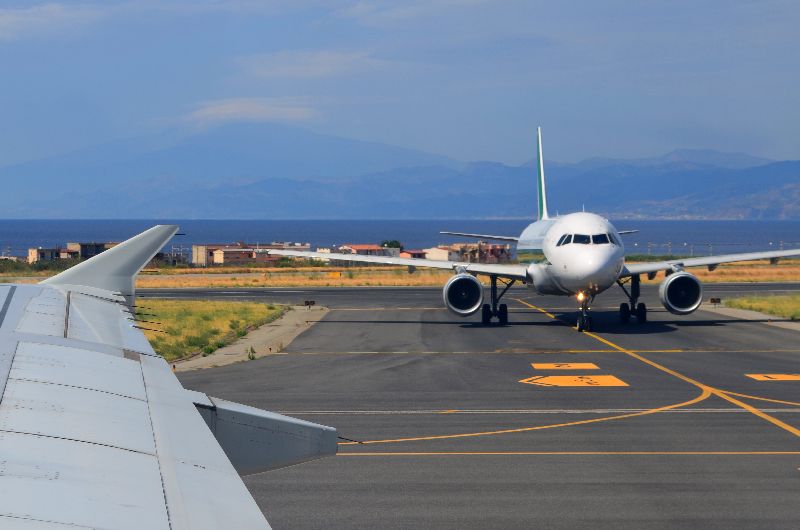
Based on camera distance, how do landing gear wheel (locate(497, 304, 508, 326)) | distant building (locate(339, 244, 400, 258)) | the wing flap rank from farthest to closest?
distant building (locate(339, 244, 400, 258)) → landing gear wheel (locate(497, 304, 508, 326)) → the wing flap

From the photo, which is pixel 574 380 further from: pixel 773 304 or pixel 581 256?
pixel 773 304

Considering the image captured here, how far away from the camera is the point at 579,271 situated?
33688 mm

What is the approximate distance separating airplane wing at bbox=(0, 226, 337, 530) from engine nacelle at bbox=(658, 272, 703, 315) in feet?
97.3

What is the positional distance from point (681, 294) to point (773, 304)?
526 inches

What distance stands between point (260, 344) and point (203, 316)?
909cm

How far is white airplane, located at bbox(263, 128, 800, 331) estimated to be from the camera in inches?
1335

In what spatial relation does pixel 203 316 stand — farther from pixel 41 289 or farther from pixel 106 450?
pixel 106 450

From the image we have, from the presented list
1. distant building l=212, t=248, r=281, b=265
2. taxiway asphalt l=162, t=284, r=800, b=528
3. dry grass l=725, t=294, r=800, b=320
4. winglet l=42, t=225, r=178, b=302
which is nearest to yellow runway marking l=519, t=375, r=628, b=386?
taxiway asphalt l=162, t=284, r=800, b=528

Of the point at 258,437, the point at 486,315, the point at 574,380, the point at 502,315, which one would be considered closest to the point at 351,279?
the point at 486,315

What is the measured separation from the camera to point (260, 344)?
33750 mm

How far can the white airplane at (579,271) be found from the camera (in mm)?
33906

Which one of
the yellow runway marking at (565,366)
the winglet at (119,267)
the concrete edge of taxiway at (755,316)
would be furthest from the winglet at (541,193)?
the winglet at (119,267)

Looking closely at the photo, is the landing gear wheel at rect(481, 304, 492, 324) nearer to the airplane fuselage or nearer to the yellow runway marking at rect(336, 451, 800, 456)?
the airplane fuselage

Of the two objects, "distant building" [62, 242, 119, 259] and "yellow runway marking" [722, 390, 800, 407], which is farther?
"distant building" [62, 242, 119, 259]
